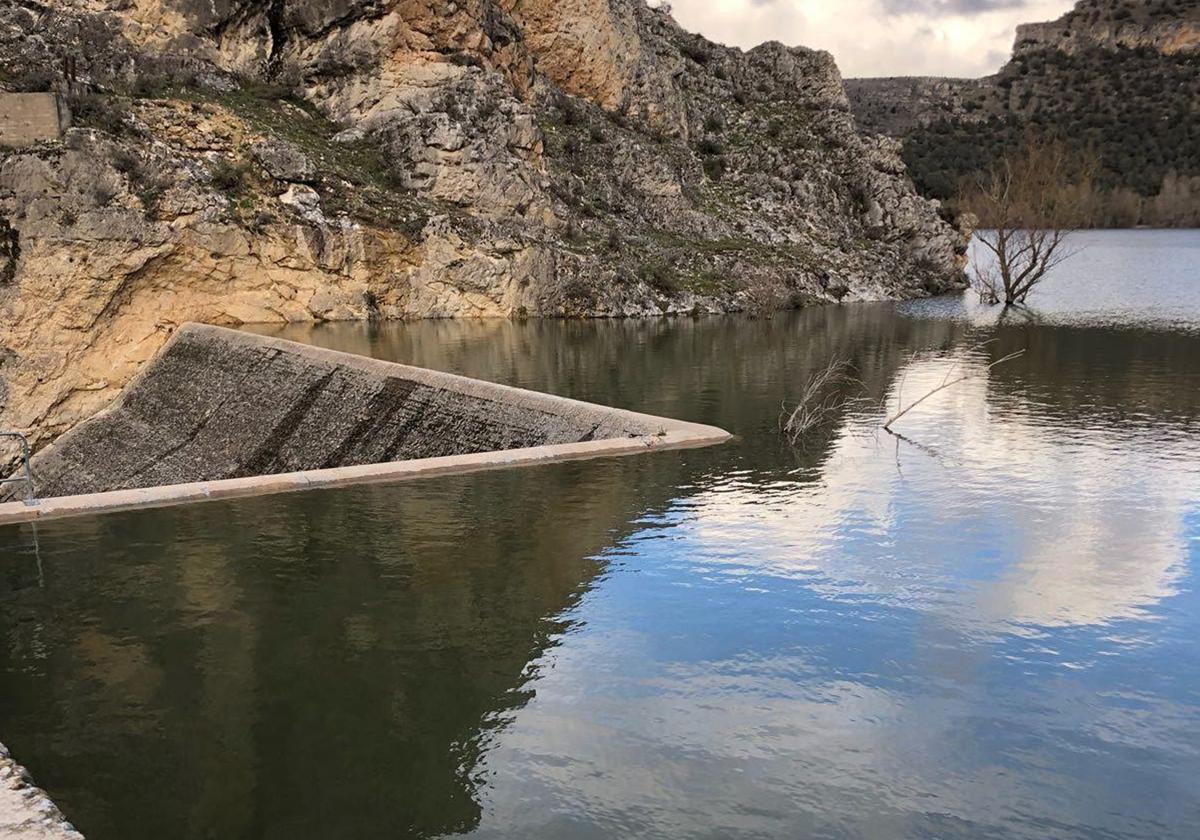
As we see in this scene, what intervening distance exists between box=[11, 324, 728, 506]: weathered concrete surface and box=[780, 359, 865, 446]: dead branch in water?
51.7 inches

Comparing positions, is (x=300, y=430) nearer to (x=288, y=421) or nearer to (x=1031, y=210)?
(x=288, y=421)

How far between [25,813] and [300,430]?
13.6m

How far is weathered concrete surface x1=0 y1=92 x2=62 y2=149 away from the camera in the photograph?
2928 centimetres

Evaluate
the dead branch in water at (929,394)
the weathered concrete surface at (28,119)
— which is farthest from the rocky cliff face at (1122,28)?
the weathered concrete surface at (28,119)

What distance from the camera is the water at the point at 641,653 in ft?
19.6

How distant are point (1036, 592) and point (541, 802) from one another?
220 inches

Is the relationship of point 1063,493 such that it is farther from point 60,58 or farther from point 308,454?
point 60,58

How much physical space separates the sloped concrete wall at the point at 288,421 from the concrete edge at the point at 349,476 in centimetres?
57

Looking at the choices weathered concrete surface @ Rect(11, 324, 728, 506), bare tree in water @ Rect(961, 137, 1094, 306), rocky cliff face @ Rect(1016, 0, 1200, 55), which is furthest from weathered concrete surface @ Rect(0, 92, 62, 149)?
rocky cliff face @ Rect(1016, 0, 1200, 55)

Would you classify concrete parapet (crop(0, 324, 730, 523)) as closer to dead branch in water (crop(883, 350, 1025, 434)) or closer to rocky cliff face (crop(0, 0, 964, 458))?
dead branch in water (crop(883, 350, 1025, 434))

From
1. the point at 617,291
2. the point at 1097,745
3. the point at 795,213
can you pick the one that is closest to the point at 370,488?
the point at 1097,745

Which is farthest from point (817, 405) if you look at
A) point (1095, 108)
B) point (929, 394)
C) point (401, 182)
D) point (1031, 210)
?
point (1095, 108)

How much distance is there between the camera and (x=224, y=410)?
21141 millimetres

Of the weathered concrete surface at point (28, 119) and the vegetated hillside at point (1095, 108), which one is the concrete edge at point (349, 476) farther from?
the vegetated hillside at point (1095, 108)
